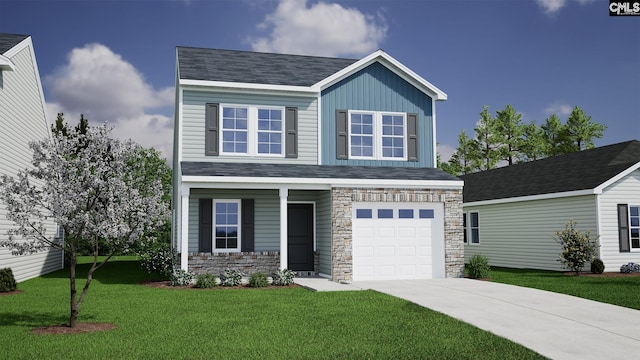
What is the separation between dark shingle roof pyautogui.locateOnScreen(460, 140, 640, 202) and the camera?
70.3ft

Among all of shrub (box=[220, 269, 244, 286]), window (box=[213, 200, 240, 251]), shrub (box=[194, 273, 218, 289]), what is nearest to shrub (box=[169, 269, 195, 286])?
shrub (box=[194, 273, 218, 289])

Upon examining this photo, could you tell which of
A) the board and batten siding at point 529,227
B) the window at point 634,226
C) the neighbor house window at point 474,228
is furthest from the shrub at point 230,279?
the neighbor house window at point 474,228

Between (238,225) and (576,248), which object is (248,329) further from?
(576,248)

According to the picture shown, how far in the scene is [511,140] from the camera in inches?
1842

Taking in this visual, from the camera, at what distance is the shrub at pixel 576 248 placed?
19891 mm

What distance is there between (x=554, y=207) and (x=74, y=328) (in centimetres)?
1831

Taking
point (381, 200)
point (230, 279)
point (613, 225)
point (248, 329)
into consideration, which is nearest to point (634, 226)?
point (613, 225)

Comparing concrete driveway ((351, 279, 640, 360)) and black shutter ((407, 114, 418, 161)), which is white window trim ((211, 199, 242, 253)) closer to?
concrete driveway ((351, 279, 640, 360))

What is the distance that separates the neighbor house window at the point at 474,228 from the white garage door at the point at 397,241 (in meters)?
9.47

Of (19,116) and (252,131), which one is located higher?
(19,116)

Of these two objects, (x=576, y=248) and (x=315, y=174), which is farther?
(x=576, y=248)

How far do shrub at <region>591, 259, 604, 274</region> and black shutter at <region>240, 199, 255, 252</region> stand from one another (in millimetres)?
11868

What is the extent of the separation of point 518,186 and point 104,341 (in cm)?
2042

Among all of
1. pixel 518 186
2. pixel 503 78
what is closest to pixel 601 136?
pixel 503 78
